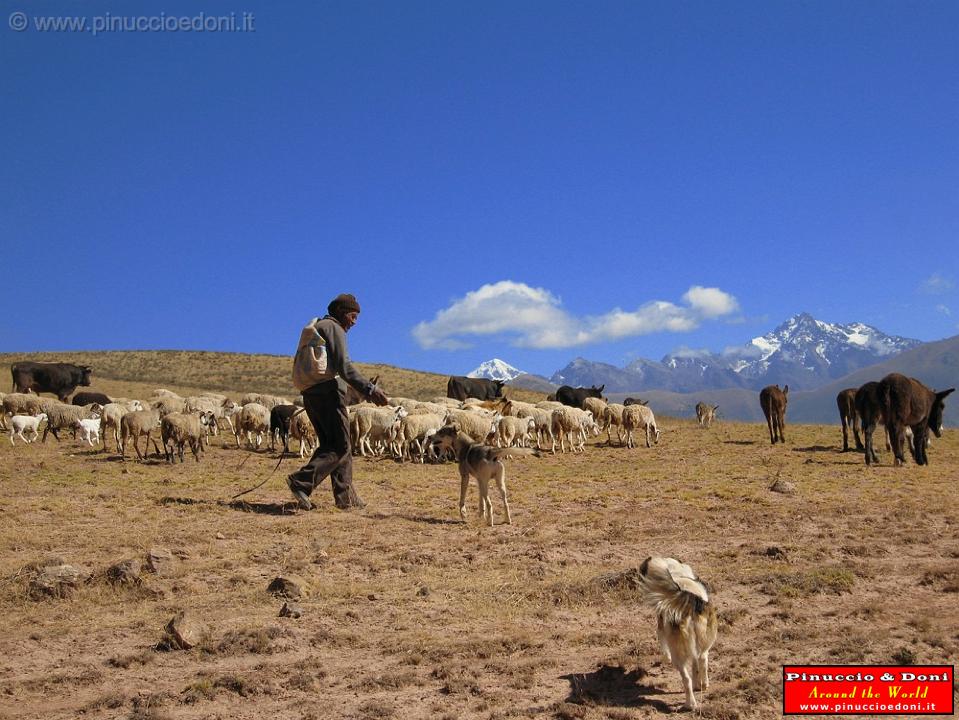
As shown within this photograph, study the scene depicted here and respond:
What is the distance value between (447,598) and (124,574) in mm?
3652

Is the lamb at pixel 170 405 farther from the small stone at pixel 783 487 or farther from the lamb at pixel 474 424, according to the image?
the small stone at pixel 783 487

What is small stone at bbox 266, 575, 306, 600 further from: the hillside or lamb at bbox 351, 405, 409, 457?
the hillside

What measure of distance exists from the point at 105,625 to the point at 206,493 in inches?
281

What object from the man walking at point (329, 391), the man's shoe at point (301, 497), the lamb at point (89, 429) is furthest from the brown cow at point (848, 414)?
the lamb at point (89, 429)

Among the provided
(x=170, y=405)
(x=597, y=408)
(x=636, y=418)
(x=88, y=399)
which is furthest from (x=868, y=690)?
(x=88, y=399)

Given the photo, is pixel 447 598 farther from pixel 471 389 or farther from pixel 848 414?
pixel 471 389

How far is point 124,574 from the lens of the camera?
9203 mm

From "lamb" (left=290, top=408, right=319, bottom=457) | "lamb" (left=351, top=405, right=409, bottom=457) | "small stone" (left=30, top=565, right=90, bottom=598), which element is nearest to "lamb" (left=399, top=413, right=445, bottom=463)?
"lamb" (left=351, top=405, right=409, bottom=457)

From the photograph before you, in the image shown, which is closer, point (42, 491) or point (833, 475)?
point (42, 491)

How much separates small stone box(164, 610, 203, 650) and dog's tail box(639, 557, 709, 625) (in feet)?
13.5

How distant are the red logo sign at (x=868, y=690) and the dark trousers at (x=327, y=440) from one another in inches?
322

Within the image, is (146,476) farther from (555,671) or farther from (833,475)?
(833,475)

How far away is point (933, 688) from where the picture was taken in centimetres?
635

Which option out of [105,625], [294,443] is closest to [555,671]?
[105,625]
